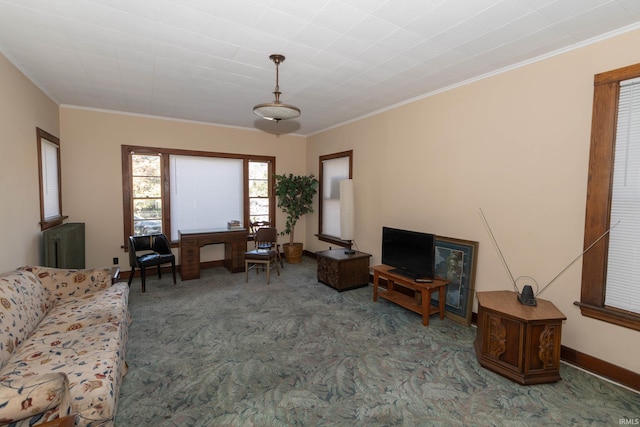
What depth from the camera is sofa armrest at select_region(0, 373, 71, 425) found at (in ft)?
3.94

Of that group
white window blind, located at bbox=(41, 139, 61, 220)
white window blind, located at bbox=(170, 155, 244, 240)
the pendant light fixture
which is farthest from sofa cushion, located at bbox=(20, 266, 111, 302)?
the pendant light fixture

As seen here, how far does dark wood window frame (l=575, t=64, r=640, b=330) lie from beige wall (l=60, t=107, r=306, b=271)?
5.56 metres

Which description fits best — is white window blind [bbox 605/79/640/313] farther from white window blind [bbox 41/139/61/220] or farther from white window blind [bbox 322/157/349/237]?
white window blind [bbox 41/139/61/220]

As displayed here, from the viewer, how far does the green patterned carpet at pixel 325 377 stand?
2.00 metres

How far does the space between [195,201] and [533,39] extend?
5.36 metres

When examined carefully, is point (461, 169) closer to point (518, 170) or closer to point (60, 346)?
point (518, 170)

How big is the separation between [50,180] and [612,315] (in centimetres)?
646

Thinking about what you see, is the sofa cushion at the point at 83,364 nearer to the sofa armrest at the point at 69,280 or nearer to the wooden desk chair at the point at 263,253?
the sofa armrest at the point at 69,280

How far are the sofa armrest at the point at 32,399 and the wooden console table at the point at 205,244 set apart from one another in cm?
373

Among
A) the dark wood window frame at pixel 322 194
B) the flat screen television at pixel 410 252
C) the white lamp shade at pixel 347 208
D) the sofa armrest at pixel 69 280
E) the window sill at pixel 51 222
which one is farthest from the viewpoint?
the dark wood window frame at pixel 322 194

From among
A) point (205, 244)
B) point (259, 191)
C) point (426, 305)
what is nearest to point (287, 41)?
point (426, 305)

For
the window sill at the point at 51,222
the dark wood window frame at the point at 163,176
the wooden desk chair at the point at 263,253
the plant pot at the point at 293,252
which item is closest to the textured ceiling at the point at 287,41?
the dark wood window frame at the point at 163,176

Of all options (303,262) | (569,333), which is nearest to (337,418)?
(569,333)

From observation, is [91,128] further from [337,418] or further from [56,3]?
[337,418]
